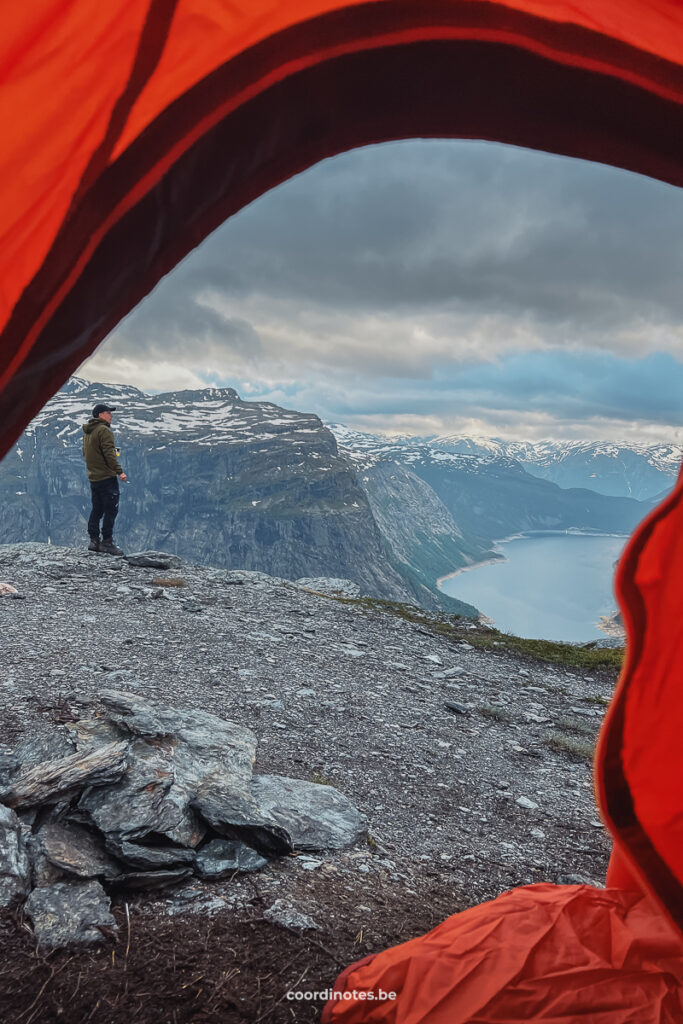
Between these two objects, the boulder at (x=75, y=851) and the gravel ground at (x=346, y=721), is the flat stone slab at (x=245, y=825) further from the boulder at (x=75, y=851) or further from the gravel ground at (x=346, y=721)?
the boulder at (x=75, y=851)

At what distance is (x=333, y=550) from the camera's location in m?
199

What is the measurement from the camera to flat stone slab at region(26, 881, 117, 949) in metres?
2.70

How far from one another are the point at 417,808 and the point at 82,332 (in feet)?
14.9

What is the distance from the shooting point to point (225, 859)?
3.47 meters

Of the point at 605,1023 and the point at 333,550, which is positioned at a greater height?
the point at 605,1023

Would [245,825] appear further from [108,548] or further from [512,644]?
[108,548]

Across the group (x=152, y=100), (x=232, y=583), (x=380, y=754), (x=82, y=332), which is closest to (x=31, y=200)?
(x=82, y=332)

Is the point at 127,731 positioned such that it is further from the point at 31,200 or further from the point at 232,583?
the point at 232,583

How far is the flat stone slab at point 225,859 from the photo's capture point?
11.0 feet

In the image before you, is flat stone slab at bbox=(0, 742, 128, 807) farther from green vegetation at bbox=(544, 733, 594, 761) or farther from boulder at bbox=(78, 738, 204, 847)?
green vegetation at bbox=(544, 733, 594, 761)

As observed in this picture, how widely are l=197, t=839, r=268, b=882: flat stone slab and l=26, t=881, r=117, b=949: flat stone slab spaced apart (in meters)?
0.58

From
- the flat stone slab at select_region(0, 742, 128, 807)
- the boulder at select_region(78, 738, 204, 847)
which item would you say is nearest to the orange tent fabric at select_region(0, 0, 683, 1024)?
the boulder at select_region(78, 738, 204, 847)

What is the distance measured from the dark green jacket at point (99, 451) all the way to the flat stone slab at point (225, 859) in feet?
33.8

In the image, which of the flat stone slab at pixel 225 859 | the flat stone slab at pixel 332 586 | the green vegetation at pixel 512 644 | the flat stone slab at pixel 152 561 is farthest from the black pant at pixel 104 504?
the flat stone slab at pixel 225 859
